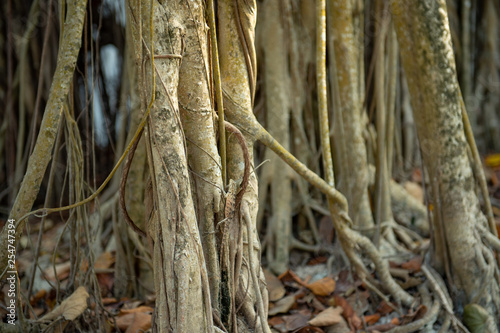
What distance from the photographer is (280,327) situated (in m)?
2.09

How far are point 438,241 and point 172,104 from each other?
147 cm

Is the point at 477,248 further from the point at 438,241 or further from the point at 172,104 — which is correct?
the point at 172,104

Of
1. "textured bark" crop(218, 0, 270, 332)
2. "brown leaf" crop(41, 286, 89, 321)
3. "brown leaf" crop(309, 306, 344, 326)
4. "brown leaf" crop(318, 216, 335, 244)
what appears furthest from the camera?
"brown leaf" crop(318, 216, 335, 244)

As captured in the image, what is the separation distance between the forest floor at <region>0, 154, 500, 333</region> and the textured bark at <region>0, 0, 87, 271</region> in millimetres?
278

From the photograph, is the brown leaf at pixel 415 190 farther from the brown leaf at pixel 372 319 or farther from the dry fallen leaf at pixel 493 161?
the brown leaf at pixel 372 319

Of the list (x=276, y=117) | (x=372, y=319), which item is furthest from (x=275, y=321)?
(x=276, y=117)

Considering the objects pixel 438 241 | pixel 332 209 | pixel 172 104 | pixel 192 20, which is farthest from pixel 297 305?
pixel 192 20

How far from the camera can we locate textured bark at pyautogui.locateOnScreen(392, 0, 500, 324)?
2133 mm

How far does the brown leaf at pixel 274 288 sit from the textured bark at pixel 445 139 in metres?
0.78

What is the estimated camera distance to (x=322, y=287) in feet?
7.74

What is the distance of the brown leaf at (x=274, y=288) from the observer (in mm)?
2369

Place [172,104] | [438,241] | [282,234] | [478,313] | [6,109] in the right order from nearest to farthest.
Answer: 1. [172,104]
2. [478,313]
3. [438,241]
4. [282,234]
5. [6,109]

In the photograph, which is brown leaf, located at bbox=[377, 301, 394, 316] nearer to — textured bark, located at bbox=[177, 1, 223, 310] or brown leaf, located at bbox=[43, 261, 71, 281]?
textured bark, located at bbox=[177, 1, 223, 310]

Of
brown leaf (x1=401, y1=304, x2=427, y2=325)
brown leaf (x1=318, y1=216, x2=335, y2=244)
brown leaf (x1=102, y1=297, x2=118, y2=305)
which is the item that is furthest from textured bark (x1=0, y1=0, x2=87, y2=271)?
brown leaf (x1=318, y1=216, x2=335, y2=244)
